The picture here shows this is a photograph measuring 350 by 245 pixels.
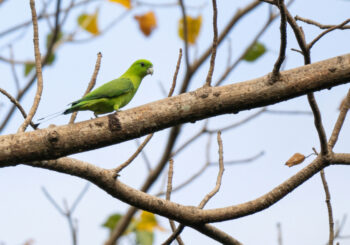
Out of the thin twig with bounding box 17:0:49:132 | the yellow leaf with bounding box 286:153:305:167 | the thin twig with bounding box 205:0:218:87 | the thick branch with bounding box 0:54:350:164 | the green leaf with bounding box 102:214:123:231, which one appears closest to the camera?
the thick branch with bounding box 0:54:350:164

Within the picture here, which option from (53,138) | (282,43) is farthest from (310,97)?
(53,138)

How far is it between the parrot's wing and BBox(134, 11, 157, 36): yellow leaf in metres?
2.21

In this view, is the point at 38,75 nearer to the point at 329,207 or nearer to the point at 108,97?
the point at 108,97

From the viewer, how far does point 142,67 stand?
5.59 meters

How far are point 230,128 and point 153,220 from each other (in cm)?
160

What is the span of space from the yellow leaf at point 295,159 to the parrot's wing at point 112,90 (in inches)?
65.0

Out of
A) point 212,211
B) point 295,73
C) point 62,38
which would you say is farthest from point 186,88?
point 295,73

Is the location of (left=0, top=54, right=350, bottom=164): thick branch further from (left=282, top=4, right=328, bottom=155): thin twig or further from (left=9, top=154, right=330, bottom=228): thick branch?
(left=9, top=154, right=330, bottom=228): thick branch

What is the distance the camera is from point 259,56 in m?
6.12

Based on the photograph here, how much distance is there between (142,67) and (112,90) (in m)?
1.37

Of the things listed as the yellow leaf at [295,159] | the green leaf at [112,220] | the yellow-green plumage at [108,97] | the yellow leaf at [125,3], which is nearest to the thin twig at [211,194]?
the yellow leaf at [295,159]

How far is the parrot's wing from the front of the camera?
408 cm

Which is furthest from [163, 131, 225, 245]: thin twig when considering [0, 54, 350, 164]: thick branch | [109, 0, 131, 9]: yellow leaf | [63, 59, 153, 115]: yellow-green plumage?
[109, 0, 131, 9]: yellow leaf

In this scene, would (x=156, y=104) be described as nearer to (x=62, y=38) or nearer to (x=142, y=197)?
(x=142, y=197)
